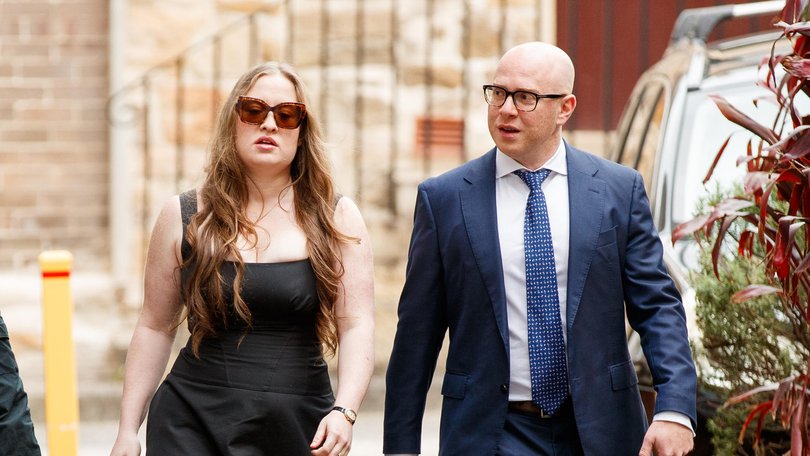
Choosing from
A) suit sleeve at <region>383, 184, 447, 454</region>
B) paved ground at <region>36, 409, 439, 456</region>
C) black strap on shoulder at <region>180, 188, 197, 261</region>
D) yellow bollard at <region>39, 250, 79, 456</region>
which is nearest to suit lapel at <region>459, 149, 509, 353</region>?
suit sleeve at <region>383, 184, 447, 454</region>

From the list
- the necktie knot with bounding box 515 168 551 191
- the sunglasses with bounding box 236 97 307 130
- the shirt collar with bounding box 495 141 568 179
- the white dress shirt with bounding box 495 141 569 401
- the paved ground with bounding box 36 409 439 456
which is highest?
the sunglasses with bounding box 236 97 307 130

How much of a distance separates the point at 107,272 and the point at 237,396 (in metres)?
6.03

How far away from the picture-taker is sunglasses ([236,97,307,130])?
4801 millimetres

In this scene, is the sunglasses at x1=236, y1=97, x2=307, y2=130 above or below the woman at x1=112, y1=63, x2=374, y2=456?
above

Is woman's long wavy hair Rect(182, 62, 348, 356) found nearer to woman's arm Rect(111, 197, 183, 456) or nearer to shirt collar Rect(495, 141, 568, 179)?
woman's arm Rect(111, 197, 183, 456)

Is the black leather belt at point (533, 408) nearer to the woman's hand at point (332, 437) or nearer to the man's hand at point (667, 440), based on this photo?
the man's hand at point (667, 440)

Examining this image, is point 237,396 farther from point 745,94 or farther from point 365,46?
point 365,46

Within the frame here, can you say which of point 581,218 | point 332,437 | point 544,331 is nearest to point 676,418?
point 544,331

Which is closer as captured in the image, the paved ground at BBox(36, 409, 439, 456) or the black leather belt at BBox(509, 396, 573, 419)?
the black leather belt at BBox(509, 396, 573, 419)

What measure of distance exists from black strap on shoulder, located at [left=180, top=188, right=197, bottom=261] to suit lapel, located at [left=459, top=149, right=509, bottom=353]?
862mm

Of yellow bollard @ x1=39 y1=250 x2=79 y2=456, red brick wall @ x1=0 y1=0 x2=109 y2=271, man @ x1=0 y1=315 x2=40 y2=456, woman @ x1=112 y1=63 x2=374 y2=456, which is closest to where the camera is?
man @ x1=0 y1=315 x2=40 y2=456

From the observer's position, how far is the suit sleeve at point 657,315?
4.46 meters

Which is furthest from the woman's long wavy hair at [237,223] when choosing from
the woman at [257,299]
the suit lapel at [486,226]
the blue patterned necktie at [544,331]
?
the blue patterned necktie at [544,331]

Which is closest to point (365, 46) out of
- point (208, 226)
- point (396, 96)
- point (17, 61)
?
point (396, 96)
